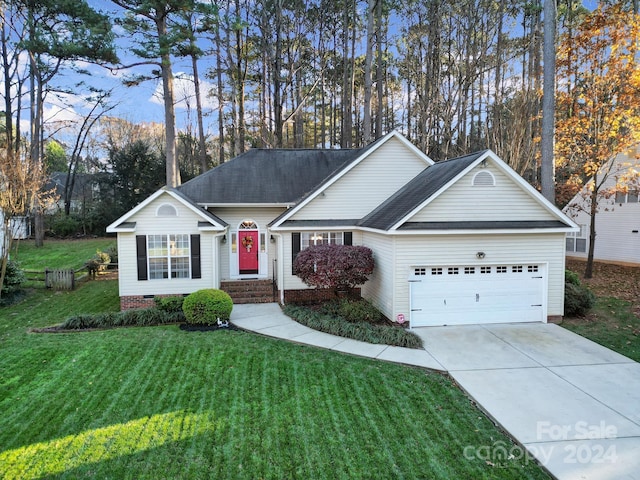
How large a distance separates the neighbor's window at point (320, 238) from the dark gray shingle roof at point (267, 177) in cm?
212

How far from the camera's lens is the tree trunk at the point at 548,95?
13094 mm

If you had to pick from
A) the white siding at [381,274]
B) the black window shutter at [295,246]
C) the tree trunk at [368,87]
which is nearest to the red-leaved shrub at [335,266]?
the white siding at [381,274]

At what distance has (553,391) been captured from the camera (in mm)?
6469

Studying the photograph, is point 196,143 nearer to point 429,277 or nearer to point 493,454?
point 429,277

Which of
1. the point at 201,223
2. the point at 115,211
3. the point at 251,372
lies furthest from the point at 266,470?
the point at 115,211

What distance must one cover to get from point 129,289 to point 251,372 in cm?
682

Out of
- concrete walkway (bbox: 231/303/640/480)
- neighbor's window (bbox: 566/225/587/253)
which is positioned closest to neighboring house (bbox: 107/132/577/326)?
concrete walkway (bbox: 231/303/640/480)

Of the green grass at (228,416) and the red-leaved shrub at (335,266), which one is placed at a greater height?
the red-leaved shrub at (335,266)

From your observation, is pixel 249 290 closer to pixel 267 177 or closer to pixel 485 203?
pixel 267 177

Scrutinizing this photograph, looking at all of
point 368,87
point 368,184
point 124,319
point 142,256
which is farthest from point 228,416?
point 368,87

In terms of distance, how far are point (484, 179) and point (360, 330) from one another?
5.36m

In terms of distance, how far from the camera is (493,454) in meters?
4.89

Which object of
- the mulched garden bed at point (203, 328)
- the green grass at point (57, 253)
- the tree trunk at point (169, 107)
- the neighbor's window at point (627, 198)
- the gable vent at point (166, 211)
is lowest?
the mulched garden bed at point (203, 328)

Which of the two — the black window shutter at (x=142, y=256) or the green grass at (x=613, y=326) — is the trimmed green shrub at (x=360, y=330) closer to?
the green grass at (x=613, y=326)
